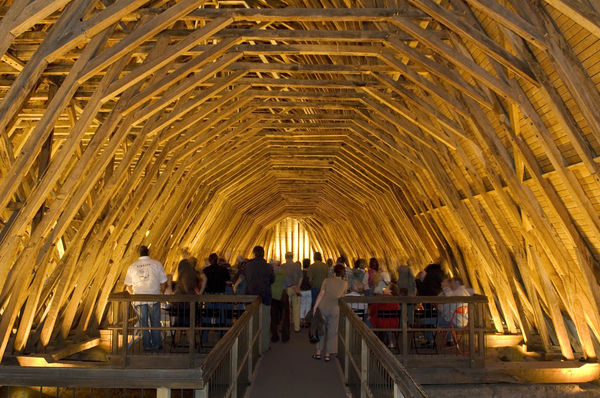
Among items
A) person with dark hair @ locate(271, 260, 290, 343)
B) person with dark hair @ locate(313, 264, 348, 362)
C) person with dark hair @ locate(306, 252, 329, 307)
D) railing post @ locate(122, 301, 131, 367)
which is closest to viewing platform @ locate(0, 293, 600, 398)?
railing post @ locate(122, 301, 131, 367)

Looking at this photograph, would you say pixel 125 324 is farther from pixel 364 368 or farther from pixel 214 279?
pixel 364 368

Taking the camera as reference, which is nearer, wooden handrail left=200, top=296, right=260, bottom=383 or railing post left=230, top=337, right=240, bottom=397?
wooden handrail left=200, top=296, right=260, bottom=383

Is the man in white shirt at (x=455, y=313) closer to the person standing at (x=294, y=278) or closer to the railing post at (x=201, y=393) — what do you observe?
the person standing at (x=294, y=278)

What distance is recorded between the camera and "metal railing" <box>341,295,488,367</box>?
8758 mm

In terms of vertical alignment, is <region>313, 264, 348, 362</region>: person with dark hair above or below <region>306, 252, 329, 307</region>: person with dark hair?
below

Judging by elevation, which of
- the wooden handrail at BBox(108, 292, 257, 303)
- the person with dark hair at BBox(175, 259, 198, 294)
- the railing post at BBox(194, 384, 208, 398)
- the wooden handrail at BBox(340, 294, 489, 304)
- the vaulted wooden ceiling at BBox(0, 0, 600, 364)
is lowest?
the railing post at BBox(194, 384, 208, 398)

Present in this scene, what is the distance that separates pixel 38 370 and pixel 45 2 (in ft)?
9.60

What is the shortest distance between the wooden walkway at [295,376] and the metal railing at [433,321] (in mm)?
911

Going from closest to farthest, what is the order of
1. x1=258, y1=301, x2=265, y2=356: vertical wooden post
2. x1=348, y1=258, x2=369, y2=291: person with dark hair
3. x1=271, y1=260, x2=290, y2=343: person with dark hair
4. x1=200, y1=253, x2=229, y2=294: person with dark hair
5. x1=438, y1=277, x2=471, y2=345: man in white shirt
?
x1=258, y1=301, x2=265, y2=356: vertical wooden post → x1=438, y1=277, x2=471, y2=345: man in white shirt → x1=200, y1=253, x2=229, y2=294: person with dark hair → x1=271, y1=260, x2=290, y2=343: person with dark hair → x1=348, y1=258, x2=369, y2=291: person with dark hair

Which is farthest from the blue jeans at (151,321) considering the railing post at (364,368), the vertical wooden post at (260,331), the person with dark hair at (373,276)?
the railing post at (364,368)

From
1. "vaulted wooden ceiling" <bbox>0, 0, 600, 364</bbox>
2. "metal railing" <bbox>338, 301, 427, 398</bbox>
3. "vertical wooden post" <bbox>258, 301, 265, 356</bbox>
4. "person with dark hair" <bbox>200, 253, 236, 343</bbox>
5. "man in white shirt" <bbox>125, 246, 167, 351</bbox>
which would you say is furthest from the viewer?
"person with dark hair" <bbox>200, 253, 236, 343</bbox>

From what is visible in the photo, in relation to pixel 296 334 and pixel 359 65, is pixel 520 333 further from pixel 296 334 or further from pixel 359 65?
pixel 359 65

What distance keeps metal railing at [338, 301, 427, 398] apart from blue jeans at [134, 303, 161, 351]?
2.68 meters

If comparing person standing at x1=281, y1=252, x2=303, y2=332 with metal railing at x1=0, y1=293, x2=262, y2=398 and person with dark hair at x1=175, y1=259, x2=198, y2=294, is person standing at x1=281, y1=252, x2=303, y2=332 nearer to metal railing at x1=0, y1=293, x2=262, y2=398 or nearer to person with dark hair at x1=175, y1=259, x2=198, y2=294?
person with dark hair at x1=175, y1=259, x2=198, y2=294
